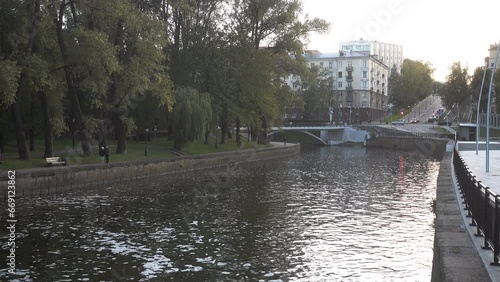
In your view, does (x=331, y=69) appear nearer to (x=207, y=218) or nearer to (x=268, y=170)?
(x=268, y=170)

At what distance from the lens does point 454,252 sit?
12.5m

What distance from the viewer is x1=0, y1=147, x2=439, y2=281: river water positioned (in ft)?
50.6

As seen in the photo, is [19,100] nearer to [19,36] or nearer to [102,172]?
[19,36]

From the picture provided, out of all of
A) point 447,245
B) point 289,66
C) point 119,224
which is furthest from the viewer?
point 289,66

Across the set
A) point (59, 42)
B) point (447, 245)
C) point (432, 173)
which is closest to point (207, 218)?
point (447, 245)

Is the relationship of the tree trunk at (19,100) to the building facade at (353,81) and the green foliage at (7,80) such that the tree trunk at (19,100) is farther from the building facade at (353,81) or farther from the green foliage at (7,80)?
the building facade at (353,81)

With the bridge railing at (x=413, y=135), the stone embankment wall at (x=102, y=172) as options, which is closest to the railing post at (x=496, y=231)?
the stone embankment wall at (x=102, y=172)

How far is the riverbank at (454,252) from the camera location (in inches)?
419

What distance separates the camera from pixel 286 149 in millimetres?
75688

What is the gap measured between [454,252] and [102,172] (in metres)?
28.1

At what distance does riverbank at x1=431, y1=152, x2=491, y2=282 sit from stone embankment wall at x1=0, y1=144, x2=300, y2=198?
21428mm

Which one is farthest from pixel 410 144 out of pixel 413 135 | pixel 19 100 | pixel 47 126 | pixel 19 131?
pixel 19 100

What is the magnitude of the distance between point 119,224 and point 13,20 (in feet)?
62.9

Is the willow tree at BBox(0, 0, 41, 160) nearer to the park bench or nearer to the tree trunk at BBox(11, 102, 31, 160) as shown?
the tree trunk at BBox(11, 102, 31, 160)
